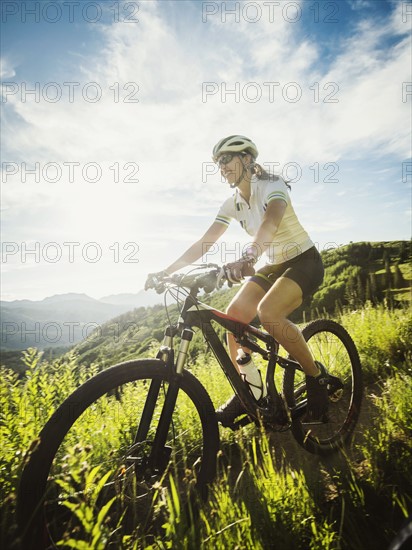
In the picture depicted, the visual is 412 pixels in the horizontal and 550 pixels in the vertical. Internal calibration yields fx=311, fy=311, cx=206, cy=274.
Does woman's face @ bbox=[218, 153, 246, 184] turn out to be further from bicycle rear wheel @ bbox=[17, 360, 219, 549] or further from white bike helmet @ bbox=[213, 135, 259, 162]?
bicycle rear wheel @ bbox=[17, 360, 219, 549]

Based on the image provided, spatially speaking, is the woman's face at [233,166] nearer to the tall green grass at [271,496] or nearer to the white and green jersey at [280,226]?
the white and green jersey at [280,226]

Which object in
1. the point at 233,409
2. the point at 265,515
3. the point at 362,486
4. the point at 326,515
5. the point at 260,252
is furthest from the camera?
the point at 233,409

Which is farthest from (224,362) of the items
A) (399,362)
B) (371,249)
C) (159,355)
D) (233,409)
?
(371,249)

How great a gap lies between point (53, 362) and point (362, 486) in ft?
11.8

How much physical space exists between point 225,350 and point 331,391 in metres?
1.47

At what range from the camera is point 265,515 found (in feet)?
6.31

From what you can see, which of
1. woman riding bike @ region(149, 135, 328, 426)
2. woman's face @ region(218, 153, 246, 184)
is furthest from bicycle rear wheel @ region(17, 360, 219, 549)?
woman's face @ region(218, 153, 246, 184)

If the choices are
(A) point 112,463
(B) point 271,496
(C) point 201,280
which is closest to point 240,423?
→ (B) point 271,496

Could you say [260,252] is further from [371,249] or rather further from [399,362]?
[371,249]

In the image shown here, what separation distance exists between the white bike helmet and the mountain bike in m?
1.65

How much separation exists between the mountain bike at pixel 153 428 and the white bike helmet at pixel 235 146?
1655 millimetres

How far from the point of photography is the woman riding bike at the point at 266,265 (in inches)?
121

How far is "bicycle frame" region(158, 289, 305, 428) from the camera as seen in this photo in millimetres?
2594

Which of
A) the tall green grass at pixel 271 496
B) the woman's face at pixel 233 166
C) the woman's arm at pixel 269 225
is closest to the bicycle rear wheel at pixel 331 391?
the tall green grass at pixel 271 496
